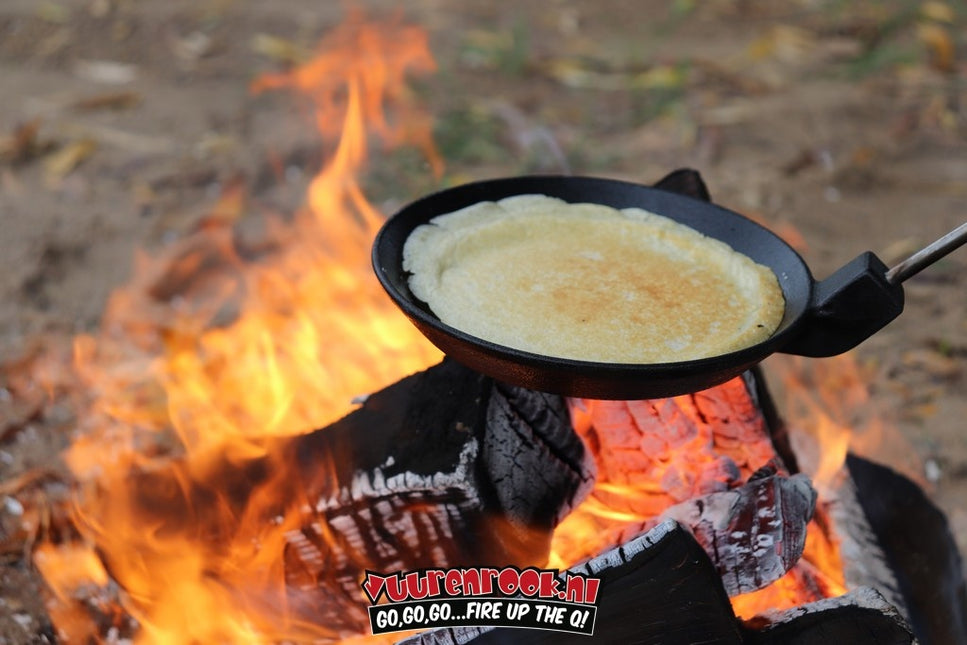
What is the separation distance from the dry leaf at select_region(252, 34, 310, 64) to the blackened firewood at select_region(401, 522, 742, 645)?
5.78 meters

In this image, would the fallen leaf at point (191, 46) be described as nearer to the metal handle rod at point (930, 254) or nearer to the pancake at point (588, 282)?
the pancake at point (588, 282)

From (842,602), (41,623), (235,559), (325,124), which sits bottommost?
(41,623)

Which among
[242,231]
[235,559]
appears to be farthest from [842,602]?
[242,231]

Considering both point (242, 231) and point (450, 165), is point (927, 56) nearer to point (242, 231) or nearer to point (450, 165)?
point (450, 165)

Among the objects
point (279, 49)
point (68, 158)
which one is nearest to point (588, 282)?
point (68, 158)

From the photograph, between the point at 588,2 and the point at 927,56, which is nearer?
the point at 927,56

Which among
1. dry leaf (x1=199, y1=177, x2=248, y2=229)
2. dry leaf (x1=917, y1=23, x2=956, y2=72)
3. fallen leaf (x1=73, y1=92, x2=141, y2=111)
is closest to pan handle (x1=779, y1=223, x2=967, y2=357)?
dry leaf (x1=199, y1=177, x2=248, y2=229)

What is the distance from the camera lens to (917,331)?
379 cm

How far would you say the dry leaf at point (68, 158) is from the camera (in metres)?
4.93

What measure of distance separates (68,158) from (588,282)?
4.27m

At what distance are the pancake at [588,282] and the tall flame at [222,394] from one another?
706 millimetres

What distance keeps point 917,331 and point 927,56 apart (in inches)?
148

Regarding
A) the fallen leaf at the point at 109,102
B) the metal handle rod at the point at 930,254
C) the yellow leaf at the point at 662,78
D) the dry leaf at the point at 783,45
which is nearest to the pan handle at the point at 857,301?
the metal handle rod at the point at 930,254

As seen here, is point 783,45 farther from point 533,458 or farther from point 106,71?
point 533,458
